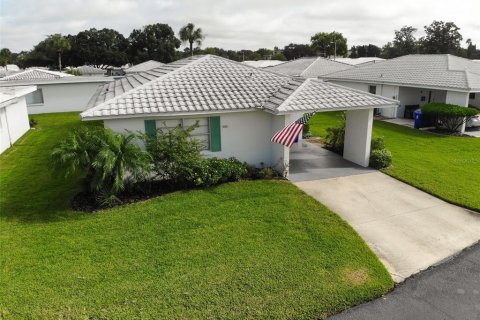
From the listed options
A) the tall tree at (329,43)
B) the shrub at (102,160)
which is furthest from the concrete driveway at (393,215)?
the tall tree at (329,43)

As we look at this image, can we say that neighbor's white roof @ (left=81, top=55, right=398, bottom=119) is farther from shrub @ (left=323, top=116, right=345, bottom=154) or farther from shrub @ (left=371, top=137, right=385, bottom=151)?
shrub @ (left=323, top=116, right=345, bottom=154)

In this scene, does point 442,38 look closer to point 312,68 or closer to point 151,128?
point 312,68

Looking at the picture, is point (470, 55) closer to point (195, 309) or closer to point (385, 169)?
point (385, 169)

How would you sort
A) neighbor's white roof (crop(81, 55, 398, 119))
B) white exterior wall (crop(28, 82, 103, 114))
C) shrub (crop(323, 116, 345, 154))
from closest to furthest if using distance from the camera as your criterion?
neighbor's white roof (crop(81, 55, 398, 119))
shrub (crop(323, 116, 345, 154))
white exterior wall (crop(28, 82, 103, 114))

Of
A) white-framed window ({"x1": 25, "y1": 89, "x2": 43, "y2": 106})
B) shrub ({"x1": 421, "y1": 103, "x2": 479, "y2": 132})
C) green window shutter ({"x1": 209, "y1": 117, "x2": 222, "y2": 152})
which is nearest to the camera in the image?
green window shutter ({"x1": 209, "y1": 117, "x2": 222, "y2": 152})

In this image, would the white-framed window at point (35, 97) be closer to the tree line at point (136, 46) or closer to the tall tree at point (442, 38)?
the tree line at point (136, 46)

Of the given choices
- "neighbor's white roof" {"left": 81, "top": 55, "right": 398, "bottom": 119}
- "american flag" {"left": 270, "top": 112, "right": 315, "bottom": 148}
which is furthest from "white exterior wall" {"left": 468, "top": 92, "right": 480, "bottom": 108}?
"american flag" {"left": 270, "top": 112, "right": 315, "bottom": 148}
